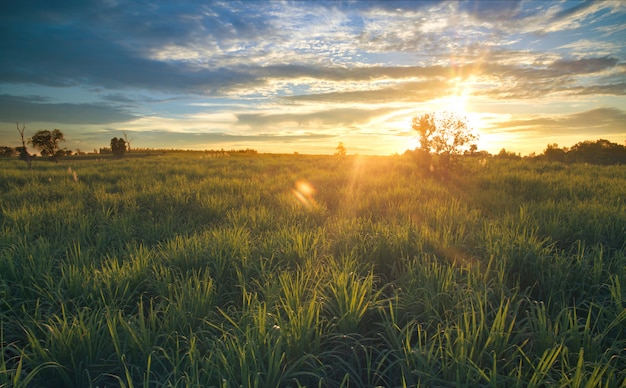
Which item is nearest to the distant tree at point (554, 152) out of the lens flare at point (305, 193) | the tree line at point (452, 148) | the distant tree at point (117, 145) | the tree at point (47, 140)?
the tree line at point (452, 148)

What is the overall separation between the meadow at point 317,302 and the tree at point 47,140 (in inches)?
2024

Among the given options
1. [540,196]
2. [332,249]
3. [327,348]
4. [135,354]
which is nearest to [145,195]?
[332,249]

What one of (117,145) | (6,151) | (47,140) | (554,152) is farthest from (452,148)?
(6,151)

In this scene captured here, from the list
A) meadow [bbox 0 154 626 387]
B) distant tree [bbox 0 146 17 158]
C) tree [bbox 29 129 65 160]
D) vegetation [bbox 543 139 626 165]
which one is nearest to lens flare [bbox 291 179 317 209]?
meadow [bbox 0 154 626 387]

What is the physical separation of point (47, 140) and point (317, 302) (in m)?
57.8

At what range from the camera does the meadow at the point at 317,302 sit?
1.82m

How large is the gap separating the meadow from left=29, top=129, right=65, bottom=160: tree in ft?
169

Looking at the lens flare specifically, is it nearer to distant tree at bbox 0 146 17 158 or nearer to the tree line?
the tree line

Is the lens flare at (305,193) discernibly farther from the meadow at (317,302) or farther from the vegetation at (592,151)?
the vegetation at (592,151)

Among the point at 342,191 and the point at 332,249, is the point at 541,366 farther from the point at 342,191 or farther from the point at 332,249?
the point at 342,191

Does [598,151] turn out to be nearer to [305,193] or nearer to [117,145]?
[305,193]

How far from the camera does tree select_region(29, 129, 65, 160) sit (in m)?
44.9

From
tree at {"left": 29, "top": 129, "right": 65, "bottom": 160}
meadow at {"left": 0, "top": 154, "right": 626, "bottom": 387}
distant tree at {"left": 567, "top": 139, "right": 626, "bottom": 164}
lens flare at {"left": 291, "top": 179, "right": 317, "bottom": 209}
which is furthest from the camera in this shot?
tree at {"left": 29, "top": 129, "right": 65, "bottom": 160}

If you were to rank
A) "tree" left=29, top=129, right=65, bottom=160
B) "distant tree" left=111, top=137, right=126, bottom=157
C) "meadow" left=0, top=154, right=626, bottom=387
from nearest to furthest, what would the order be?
"meadow" left=0, top=154, right=626, bottom=387
"tree" left=29, top=129, right=65, bottom=160
"distant tree" left=111, top=137, right=126, bottom=157
